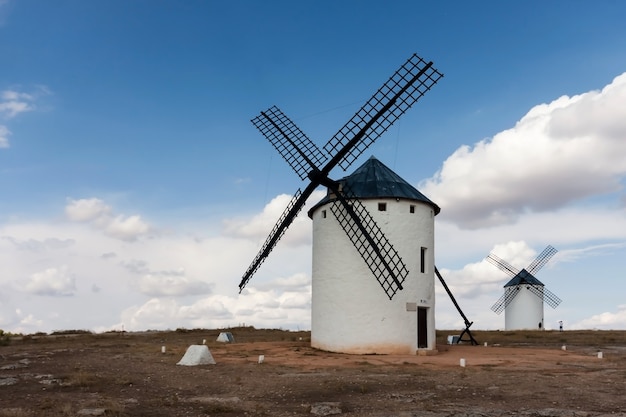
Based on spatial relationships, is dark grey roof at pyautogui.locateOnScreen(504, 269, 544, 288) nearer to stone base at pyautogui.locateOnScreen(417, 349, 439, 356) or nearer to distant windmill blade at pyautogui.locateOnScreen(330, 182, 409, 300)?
stone base at pyautogui.locateOnScreen(417, 349, 439, 356)

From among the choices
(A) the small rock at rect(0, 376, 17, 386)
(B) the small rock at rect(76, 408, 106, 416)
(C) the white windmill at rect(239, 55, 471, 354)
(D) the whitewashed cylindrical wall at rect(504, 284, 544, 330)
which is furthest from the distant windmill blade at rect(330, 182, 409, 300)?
(D) the whitewashed cylindrical wall at rect(504, 284, 544, 330)

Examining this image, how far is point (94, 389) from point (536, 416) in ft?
39.0

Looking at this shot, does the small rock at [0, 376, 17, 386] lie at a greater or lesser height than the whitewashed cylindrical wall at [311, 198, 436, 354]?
lesser

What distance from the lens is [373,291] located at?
82.4 feet

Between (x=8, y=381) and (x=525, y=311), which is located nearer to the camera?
(x=8, y=381)

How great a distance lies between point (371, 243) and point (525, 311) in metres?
35.8

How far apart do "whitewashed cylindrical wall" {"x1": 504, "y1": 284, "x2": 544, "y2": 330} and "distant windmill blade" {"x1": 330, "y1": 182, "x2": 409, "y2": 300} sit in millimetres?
33458

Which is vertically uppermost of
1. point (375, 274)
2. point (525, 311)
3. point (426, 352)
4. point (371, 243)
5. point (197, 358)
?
point (371, 243)

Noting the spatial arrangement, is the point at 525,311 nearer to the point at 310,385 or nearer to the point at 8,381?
the point at 310,385

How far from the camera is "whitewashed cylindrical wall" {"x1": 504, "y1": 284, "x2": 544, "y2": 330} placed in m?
53.5

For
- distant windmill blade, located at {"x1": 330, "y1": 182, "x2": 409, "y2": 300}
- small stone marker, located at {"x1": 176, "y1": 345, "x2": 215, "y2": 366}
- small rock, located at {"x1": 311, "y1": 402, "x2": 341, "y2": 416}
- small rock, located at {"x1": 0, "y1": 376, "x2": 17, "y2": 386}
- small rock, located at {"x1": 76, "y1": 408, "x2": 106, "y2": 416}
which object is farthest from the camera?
distant windmill blade, located at {"x1": 330, "y1": 182, "x2": 409, "y2": 300}

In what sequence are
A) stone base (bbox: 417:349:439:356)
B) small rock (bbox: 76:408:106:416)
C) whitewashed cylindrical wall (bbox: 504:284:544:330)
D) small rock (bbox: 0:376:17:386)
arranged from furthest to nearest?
whitewashed cylindrical wall (bbox: 504:284:544:330), stone base (bbox: 417:349:439:356), small rock (bbox: 0:376:17:386), small rock (bbox: 76:408:106:416)

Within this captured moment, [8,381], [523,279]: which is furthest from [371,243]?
[523,279]

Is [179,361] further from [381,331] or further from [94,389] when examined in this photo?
[381,331]
